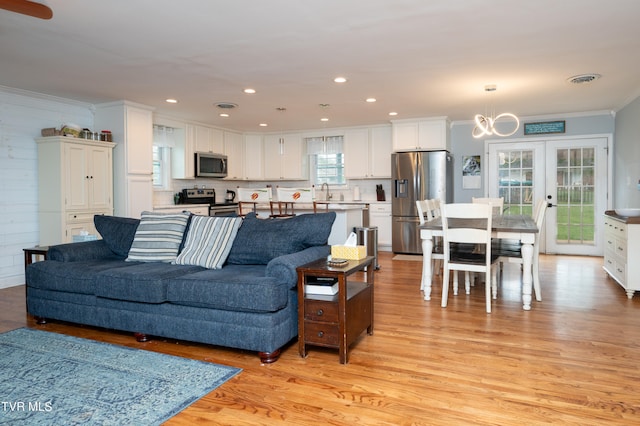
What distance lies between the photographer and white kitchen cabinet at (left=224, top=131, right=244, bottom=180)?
8320mm

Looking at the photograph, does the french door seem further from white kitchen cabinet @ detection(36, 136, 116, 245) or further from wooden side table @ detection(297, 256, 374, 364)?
white kitchen cabinet @ detection(36, 136, 116, 245)

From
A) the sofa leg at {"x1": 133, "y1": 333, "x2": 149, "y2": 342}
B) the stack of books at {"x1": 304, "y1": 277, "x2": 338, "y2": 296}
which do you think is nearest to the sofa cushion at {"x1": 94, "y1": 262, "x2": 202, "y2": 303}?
the sofa leg at {"x1": 133, "y1": 333, "x2": 149, "y2": 342}

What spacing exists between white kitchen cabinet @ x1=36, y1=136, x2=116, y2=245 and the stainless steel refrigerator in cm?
458

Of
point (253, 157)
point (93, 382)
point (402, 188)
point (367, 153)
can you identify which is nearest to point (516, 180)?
point (402, 188)

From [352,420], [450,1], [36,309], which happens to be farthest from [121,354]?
[450,1]

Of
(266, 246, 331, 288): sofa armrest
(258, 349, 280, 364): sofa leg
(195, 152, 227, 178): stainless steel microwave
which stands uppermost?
(195, 152, 227, 178): stainless steel microwave

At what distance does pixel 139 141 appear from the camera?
6066 mm

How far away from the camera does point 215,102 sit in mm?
5926

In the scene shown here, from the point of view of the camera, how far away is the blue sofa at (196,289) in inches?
111

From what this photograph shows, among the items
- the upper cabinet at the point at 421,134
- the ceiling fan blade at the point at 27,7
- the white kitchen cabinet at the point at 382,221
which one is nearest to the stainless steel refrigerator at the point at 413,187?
the upper cabinet at the point at 421,134

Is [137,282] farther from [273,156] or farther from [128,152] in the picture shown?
[273,156]

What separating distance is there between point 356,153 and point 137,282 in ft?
18.6

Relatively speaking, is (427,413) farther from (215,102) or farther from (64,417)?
(215,102)

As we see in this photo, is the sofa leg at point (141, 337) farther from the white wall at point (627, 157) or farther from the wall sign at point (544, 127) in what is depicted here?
the wall sign at point (544, 127)
